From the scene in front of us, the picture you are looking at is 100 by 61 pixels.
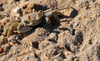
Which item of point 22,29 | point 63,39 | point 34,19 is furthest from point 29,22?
point 63,39

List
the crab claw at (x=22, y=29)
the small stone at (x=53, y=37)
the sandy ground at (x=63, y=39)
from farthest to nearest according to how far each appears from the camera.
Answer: the crab claw at (x=22, y=29)
the small stone at (x=53, y=37)
the sandy ground at (x=63, y=39)

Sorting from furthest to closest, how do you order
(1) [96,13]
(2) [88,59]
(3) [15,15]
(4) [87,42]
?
(3) [15,15]
(1) [96,13]
(4) [87,42]
(2) [88,59]

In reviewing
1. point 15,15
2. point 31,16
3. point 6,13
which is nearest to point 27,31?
point 31,16

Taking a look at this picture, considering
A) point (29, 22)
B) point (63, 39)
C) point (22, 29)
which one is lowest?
point (63, 39)

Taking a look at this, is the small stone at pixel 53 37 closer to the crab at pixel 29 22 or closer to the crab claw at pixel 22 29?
the crab at pixel 29 22

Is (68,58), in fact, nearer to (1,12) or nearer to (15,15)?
(15,15)

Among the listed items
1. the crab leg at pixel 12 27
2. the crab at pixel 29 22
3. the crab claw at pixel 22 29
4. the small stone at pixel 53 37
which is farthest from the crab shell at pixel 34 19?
the small stone at pixel 53 37

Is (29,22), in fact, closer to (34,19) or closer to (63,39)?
(34,19)

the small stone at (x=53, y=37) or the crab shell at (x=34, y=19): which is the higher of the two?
the crab shell at (x=34, y=19)

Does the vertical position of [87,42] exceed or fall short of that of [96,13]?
it falls short
